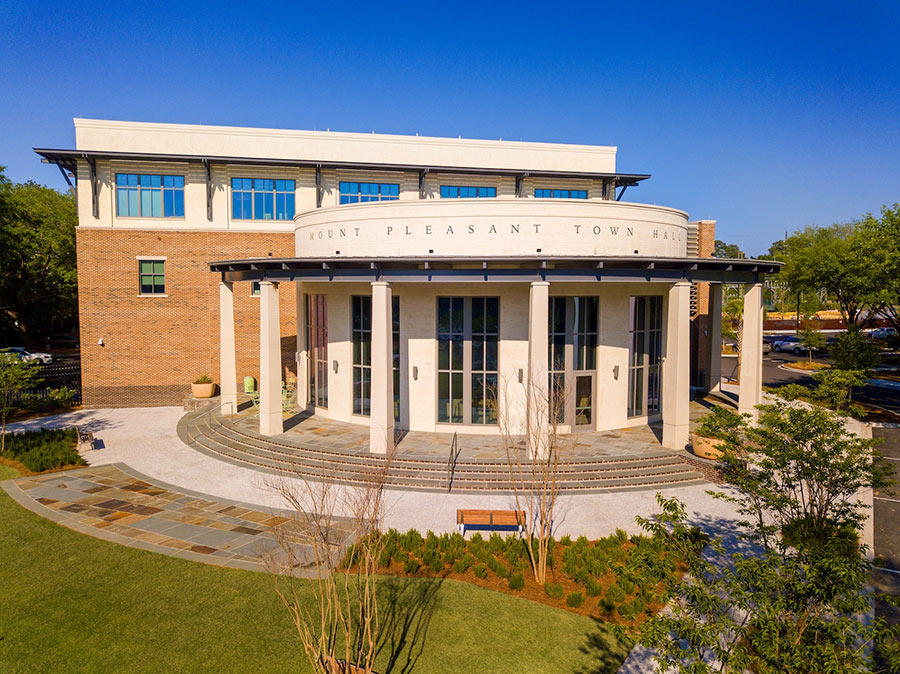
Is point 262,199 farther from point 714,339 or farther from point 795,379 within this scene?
point 795,379

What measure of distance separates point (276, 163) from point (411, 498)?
22.8 meters

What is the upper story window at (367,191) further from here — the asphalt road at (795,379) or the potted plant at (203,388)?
the asphalt road at (795,379)

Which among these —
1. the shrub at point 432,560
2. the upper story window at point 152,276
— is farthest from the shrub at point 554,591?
the upper story window at point 152,276

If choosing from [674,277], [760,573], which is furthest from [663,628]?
[674,277]

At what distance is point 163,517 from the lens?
1517cm

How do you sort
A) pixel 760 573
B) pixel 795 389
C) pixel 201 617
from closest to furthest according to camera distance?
1. pixel 760 573
2. pixel 201 617
3. pixel 795 389

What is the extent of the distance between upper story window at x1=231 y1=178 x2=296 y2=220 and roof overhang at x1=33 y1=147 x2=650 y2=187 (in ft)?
4.08

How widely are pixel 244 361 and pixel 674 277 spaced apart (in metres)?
→ 24.6

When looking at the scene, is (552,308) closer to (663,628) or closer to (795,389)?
(795,389)

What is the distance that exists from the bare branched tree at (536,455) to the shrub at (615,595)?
1458 mm

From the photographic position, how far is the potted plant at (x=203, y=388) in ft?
100.0

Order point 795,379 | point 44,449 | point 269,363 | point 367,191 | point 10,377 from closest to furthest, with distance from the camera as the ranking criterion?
point 44,449 < point 10,377 < point 269,363 < point 367,191 < point 795,379

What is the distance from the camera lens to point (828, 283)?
34312mm

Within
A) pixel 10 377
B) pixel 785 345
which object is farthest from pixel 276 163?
pixel 785 345
